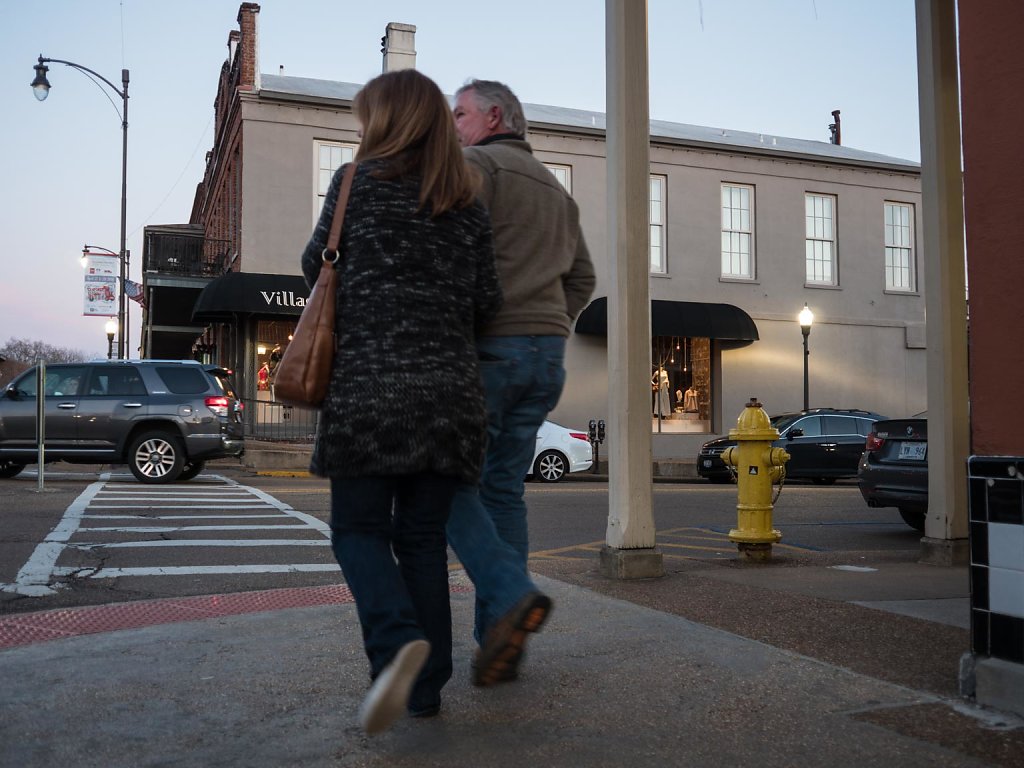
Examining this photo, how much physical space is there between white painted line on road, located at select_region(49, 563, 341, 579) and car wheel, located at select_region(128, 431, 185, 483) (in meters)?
8.52

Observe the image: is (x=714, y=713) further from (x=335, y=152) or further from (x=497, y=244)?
(x=335, y=152)

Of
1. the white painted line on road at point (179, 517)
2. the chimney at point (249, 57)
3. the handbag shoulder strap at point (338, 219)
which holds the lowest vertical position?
the white painted line on road at point (179, 517)

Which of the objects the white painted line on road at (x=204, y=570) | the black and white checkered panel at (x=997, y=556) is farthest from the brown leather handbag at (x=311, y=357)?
the white painted line on road at (x=204, y=570)

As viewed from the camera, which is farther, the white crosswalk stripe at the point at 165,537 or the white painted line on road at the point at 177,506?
the white painted line on road at the point at 177,506

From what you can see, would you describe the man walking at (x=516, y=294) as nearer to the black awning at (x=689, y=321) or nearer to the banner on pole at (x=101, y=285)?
the black awning at (x=689, y=321)

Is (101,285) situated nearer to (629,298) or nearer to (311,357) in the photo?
(629,298)

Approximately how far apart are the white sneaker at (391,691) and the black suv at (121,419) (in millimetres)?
13094

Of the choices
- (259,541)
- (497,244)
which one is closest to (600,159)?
(259,541)

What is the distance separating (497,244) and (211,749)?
1.80 meters

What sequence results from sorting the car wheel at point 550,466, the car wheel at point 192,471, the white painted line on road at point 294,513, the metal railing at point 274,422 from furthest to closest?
1. the metal railing at point 274,422
2. the car wheel at point 550,466
3. the car wheel at point 192,471
4. the white painted line on road at point 294,513

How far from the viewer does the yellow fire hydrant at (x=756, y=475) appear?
709cm

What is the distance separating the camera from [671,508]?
41.1 feet

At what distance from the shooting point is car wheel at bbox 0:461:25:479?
1545cm

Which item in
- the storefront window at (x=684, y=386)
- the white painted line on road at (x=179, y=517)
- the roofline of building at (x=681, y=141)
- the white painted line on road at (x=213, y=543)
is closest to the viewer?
the white painted line on road at (x=213, y=543)
